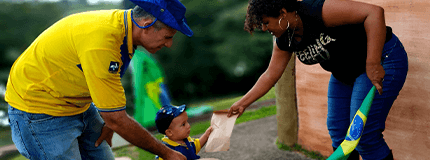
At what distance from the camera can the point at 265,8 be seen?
190 centimetres

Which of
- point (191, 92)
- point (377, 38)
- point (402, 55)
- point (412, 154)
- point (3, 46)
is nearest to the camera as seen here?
point (377, 38)

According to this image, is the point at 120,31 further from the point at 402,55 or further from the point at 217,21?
the point at 217,21

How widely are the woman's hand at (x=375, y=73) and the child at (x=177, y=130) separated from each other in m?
1.16

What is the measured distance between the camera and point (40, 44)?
1762 mm

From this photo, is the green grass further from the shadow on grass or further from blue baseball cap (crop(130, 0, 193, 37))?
blue baseball cap (crop(130, 0, 193, 37))

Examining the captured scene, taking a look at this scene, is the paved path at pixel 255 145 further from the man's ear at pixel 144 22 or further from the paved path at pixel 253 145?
the man's ear at pixel 144 22

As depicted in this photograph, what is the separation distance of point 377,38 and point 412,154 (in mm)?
1485

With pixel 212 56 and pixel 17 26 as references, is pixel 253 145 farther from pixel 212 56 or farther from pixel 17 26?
pixel 17 26

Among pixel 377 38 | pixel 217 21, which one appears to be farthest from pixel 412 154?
pixel 217 21

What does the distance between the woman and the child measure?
877 millimetres

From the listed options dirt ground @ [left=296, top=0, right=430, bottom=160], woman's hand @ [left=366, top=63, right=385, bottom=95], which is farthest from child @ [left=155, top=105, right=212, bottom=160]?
dirt ground @ [left=296, top=0, right=430, bottom=160]

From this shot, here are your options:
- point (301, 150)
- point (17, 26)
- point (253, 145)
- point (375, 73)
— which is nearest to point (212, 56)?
point (253, 145)

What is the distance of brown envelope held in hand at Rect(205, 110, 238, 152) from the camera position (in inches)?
89.2

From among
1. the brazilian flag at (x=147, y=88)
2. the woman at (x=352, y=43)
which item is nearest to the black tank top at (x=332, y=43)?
the woman at (x=352, y=43)
